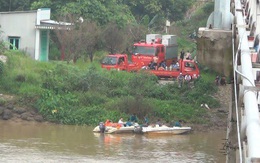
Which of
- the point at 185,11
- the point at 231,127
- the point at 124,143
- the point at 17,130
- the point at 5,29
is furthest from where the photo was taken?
the point at 185,11

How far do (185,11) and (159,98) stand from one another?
2132 centimetres

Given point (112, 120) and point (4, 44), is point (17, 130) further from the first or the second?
point (4, 44)

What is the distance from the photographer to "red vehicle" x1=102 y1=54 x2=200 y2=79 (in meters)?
33.9

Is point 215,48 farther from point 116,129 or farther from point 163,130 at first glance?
point 163,130

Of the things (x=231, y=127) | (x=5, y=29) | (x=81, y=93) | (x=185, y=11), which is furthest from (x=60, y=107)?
(x=185, y=11)

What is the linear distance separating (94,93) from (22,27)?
318 inches

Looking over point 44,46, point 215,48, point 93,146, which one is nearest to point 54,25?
point 44,46

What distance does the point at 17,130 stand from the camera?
2720 centimetres

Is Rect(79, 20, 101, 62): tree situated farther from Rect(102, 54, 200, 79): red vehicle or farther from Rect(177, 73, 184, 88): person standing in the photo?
Rect(177, 73, 184, 88): person standing

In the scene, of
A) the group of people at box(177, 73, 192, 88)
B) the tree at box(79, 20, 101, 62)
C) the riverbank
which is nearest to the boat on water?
the riverbank

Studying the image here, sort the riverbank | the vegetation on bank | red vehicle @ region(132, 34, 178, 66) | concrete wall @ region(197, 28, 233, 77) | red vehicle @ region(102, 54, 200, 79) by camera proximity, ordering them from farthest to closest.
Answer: red vehicle @ region(132, 34, 178, 66), red vehicle @ region(102, 54, 200, 79), the vegetation on bank, the riverbank, concrete wall @ region(197, 28, 233, 77)

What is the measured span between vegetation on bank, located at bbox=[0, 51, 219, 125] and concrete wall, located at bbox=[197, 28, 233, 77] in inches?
727

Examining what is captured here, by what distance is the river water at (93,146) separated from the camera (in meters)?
21.9

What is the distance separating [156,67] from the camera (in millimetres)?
34938
